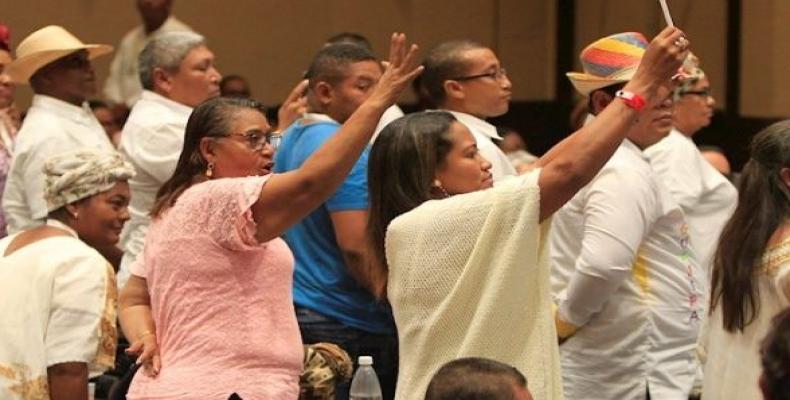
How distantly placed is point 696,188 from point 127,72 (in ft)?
11.5

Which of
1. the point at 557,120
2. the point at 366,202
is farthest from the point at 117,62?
the point at 366,202

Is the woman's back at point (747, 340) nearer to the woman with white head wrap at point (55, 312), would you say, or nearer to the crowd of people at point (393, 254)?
the crowd of people at point (393, 254)

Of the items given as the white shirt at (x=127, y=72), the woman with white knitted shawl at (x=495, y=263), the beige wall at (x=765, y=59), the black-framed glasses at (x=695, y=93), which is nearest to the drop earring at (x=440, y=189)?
the woman with white knitted shawl at (x=495, y=263)

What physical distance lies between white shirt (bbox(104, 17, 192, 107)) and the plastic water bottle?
4.84 m

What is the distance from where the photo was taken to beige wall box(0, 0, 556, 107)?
9445 millimetres

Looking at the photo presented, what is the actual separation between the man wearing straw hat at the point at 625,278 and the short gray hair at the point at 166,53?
169cm

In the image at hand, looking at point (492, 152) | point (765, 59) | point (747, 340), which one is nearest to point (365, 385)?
point (747, 340)

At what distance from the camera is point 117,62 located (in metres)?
8.91

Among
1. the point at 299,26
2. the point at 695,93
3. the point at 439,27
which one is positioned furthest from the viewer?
the point at 439,27

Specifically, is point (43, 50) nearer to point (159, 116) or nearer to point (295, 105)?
point (159, 116)

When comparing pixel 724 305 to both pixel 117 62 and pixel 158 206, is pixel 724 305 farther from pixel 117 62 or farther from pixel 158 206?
pixel 117 62

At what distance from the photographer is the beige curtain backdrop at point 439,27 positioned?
9.12m

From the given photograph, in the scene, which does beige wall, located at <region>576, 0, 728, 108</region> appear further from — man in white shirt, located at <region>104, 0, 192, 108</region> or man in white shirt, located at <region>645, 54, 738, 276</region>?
man in white shirt, located at <region>645, 54, 738, 276</region>

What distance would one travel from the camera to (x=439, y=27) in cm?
1046
